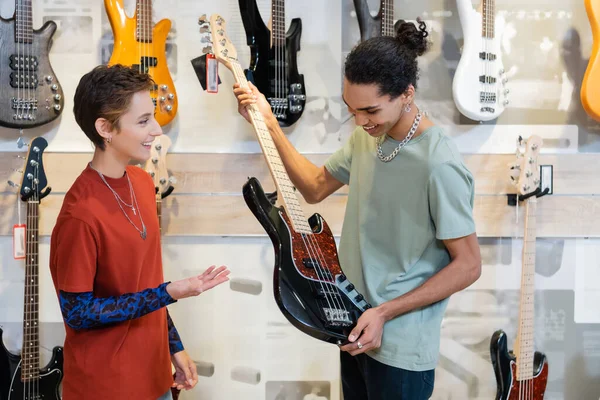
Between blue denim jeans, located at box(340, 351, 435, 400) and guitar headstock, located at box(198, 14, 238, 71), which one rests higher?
guitar headstock, located at box(198, 14, 238, 71)

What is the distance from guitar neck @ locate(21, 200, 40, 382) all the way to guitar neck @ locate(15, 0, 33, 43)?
607 millimetres

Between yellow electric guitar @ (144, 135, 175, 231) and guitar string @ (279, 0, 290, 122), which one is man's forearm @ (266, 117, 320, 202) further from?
yellow electric guitar @ (144, 135, 175, 231)

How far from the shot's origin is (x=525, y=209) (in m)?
2.52

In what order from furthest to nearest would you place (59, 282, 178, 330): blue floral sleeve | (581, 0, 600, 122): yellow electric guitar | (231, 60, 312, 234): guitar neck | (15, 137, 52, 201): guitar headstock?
(581, 0, 600, 122): yellow electric guitar, (15, 137, 52, 201): guitar headstock, (231, 60, 312, 234): guitar neck, (59, 282, 178, 330): blue floral sleeve

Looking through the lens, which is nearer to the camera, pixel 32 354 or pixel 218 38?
pixel 218 38

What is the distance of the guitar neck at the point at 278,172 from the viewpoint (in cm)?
161

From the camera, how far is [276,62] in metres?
2.36

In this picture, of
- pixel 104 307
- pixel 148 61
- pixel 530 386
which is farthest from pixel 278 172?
pixel 530 386

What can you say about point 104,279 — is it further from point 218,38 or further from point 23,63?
point 23,63

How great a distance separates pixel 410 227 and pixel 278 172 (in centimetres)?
38

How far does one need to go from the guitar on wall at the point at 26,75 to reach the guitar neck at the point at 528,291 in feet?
5.99

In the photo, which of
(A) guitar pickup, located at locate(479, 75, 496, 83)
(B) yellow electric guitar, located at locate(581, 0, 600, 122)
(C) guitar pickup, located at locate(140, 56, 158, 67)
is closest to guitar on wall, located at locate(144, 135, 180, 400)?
(C) guitar pickup, located at locate(140, 56, 158, 67)

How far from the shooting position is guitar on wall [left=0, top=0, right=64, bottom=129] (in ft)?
7.52

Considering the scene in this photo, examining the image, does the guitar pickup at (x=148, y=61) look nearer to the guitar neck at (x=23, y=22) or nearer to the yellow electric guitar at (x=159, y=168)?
the yellow electric guitar at (x=159, y=168)
